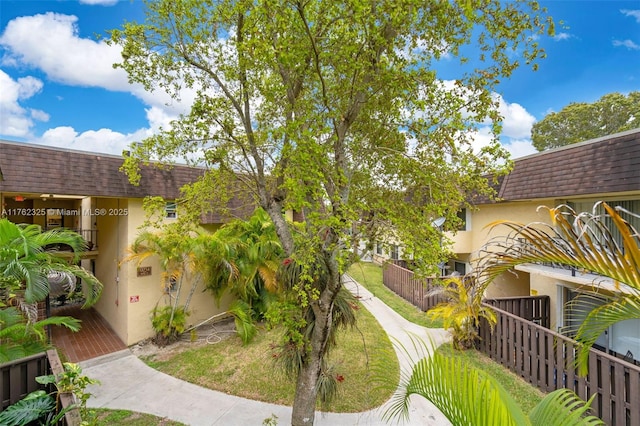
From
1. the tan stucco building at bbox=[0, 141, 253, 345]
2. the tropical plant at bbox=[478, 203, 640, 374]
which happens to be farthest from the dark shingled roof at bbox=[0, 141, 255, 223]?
the tropical plant at bbox=[478, 203, 640, 374]

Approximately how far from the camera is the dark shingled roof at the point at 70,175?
7852 mm

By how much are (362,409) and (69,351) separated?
29.6ft

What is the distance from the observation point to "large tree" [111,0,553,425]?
4.30m

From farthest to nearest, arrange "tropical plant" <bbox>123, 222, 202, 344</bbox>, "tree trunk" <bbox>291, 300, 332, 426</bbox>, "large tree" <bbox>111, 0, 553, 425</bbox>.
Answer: "tropical plant" <bbox>123, 222, 202, 344</bbox>, "tree trunk" <bbox>291, 300, 332, 426</bbox>, "large tree" <bbox>111, 0, 553, 425</bbox>

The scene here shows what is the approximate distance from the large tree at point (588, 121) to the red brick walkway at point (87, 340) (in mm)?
33080

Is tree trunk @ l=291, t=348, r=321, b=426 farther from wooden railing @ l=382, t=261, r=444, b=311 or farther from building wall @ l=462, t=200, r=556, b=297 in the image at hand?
building wall @ l=462, t=200, r=556, b=297

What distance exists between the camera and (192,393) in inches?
281

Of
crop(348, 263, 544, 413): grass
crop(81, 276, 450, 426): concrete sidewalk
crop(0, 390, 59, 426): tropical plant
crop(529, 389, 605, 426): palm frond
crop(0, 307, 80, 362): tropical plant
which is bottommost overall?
crop(81, 276, 450, 426): concrete sidewalk

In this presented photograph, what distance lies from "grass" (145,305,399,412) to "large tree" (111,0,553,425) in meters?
1.84

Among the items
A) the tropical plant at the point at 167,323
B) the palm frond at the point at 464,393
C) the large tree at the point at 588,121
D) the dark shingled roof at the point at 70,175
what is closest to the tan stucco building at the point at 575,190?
the palm frond at the point at 464,393

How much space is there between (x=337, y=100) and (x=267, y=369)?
678 cm

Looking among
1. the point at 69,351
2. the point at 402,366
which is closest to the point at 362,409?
the point at 402,366

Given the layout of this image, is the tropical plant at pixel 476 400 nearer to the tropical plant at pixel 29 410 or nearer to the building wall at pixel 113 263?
the tropical plant at pixel 29 410

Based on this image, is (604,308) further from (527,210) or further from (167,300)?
(167,300)
